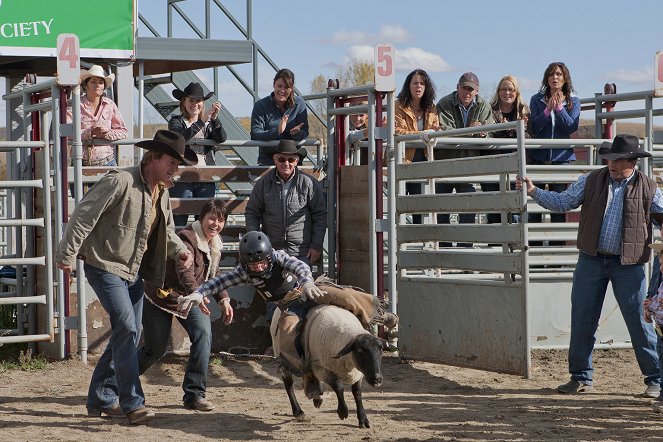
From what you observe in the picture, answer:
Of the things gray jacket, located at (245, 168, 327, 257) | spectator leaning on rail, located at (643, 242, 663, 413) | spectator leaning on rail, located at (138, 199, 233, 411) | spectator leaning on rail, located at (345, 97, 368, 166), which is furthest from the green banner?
spectator leaning on rail, located at (643, 242, 663, 413)

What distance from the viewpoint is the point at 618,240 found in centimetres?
833

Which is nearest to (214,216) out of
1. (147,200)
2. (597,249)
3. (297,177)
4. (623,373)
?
(147,200)

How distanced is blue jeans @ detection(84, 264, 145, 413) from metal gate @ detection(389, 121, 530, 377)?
3.08m

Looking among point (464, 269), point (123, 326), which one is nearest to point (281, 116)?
point (464, 269)

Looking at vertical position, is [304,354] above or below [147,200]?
below

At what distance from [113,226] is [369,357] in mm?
1912

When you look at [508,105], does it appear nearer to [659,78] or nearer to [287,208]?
[659,78]

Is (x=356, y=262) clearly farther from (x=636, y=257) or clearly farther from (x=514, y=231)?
(x=636, y=257)

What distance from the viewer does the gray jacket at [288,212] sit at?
402 inches

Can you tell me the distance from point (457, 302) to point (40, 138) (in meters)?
4.34

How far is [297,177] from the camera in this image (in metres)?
10.3

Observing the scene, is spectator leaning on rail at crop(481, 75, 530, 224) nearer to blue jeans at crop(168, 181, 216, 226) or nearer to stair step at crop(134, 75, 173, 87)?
blue jeans at crop(168, 181, 216, 226)

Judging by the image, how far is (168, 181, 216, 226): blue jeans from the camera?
10586 mm

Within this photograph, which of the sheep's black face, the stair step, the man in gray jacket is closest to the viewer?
the sheep's black face
